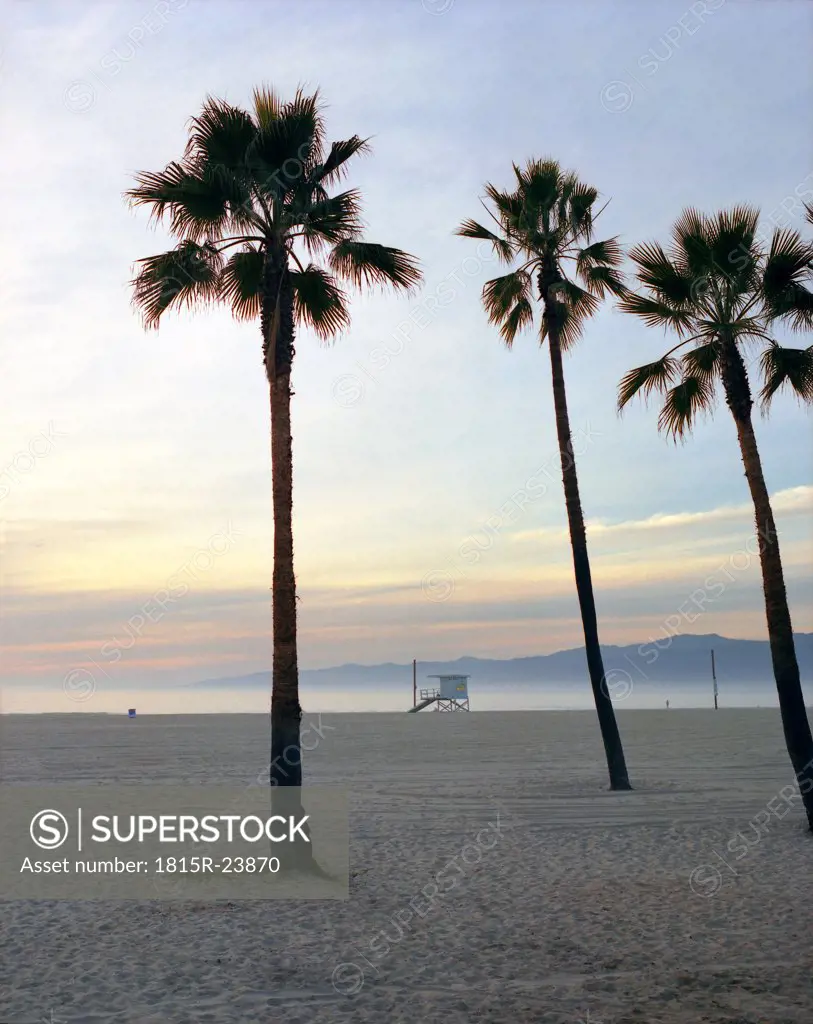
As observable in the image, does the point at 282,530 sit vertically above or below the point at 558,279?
below

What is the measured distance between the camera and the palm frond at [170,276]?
1285cm

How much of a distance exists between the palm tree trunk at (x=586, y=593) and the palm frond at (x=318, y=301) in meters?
6.76

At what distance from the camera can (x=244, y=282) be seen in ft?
46.1

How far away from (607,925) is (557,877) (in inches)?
89.8

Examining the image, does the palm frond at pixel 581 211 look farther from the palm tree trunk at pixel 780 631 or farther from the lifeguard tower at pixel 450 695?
the lifeguard tower at pixel 450 695

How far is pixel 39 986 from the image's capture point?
7.50 metres

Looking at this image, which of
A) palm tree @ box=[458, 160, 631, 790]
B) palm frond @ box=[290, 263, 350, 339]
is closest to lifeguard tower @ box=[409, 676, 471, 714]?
palm tree @ box=[458, 160, 631, 790]

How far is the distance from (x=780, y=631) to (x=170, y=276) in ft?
33.1

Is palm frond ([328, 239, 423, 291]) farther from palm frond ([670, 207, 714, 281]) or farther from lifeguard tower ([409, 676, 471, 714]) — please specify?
lifeguard tower ([409, 676, 471, 714])

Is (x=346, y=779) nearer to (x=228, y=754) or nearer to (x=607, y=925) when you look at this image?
(x=228, y=754)

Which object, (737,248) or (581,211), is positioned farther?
(581,211)

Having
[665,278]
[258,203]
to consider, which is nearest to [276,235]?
[258,203]

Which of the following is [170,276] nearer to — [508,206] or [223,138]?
[223,138]

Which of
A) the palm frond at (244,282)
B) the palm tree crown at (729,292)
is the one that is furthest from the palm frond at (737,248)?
the palm frond at (244,282)
